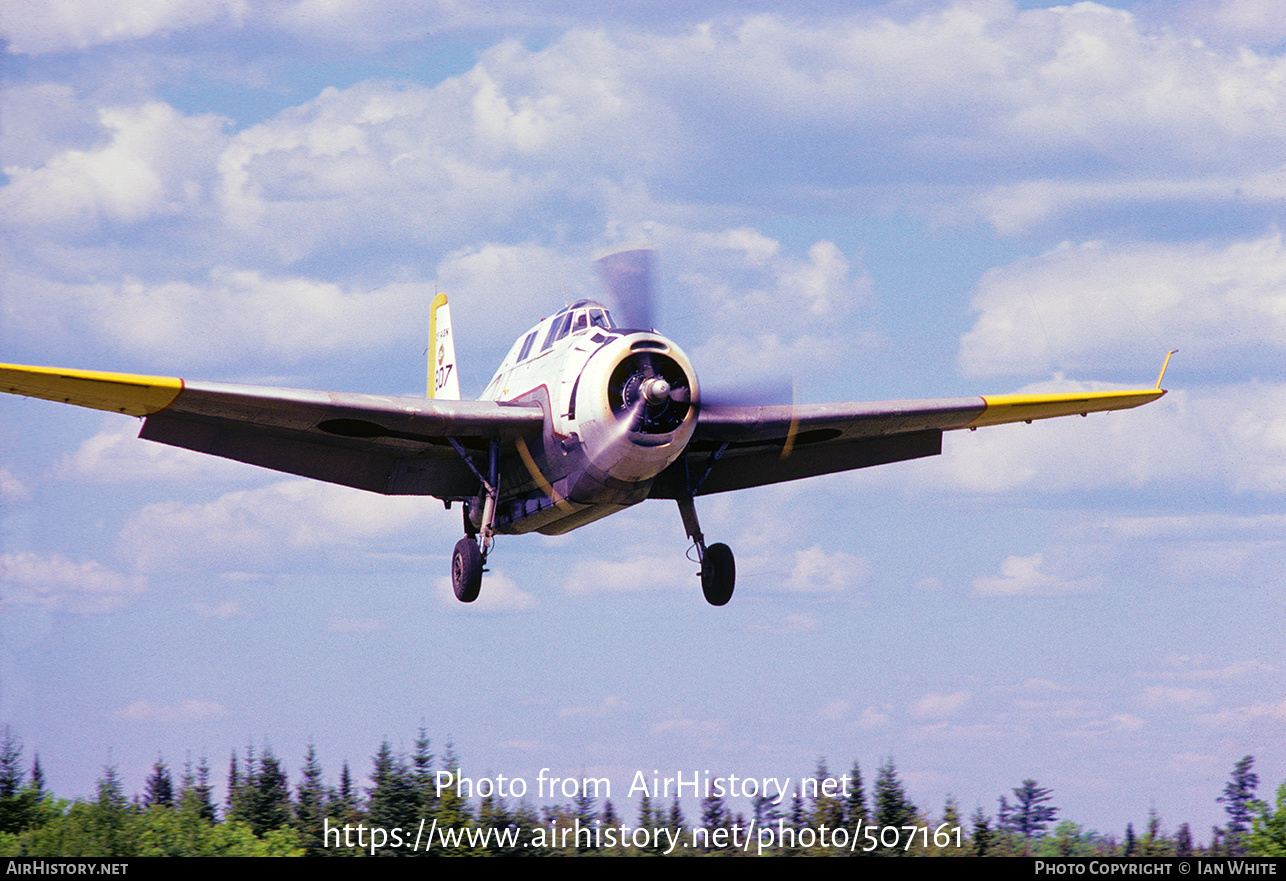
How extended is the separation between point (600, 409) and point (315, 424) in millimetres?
4871

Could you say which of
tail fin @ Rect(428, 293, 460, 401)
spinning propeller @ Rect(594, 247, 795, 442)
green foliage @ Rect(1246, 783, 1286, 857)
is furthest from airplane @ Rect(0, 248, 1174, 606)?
green foliage @ Rect(1246, 783, 1286, 857)

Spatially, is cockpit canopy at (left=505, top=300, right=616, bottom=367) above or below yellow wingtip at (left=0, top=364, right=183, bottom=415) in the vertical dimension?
above

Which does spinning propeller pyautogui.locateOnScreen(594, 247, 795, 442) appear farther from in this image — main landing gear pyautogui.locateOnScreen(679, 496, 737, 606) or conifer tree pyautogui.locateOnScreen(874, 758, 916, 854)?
conifer tree pyautogui.locateOnScreen(874, 758, 916, 854)

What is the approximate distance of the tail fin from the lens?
28328mm

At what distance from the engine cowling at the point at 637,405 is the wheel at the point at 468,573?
3588mm

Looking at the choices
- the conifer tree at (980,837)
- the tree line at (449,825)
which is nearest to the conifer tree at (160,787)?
the tree line at (449,825)

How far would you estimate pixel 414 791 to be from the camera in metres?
39.8

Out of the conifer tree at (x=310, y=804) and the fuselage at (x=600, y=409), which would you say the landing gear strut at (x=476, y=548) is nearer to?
the fuselage at (x=600, y=409)

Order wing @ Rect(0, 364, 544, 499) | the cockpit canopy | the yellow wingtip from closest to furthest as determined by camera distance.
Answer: the yellow wingtip
wing @ Rect(0, 364, 544, 499)
the cockpit canopy

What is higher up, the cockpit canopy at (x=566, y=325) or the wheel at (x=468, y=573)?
the cockpit canopy at (x=566, y=325)

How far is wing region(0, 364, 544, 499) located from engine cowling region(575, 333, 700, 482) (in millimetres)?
1764

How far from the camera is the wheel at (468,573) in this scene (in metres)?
19.6
